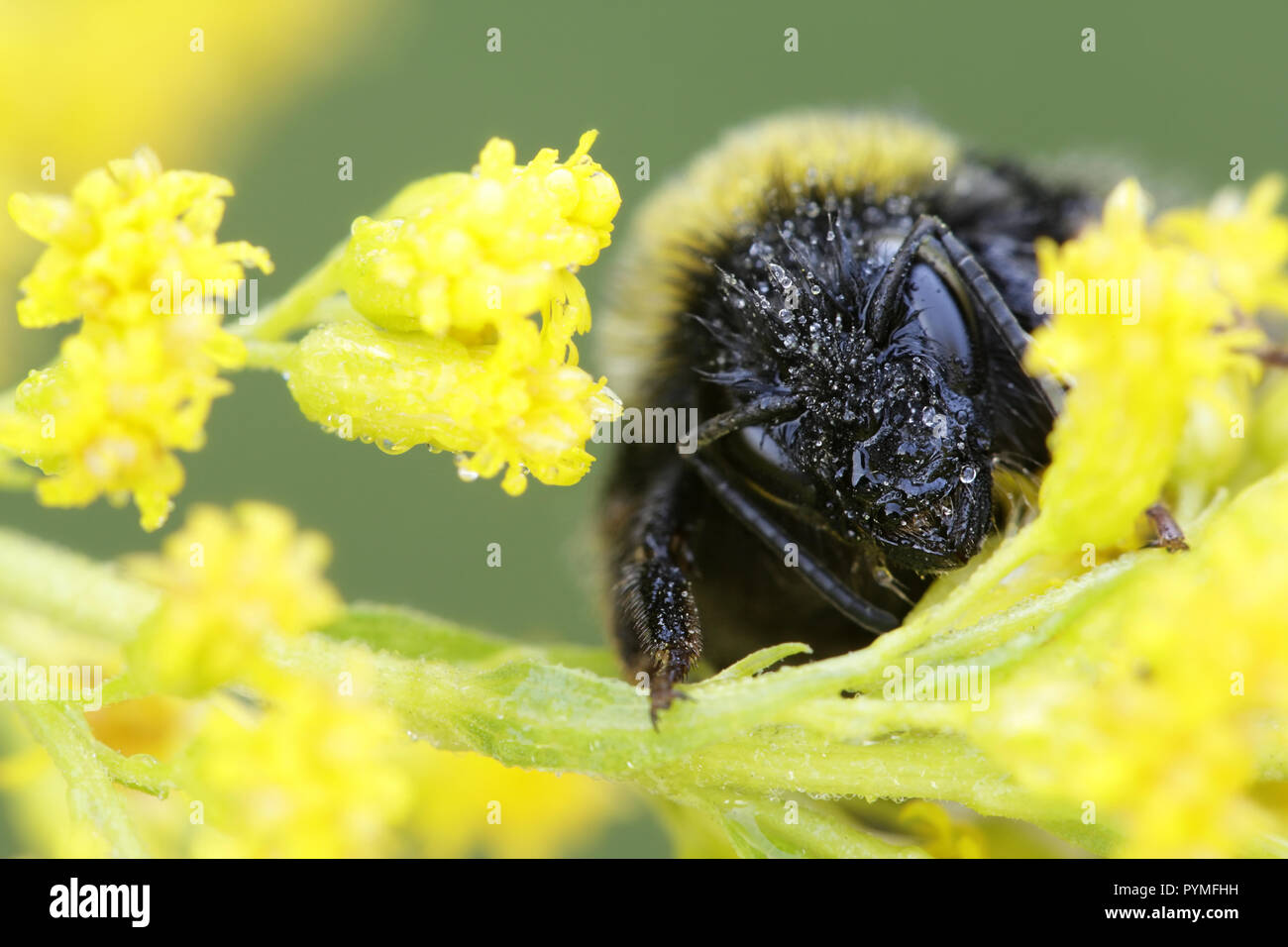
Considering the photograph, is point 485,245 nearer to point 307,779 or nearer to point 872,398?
point 872,398

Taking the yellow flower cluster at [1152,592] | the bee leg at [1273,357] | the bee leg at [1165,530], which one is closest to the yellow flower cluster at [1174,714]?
the yellow flower cluster at [1152,592]

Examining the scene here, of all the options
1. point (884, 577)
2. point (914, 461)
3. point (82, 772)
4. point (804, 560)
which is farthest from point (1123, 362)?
point (82, 772)

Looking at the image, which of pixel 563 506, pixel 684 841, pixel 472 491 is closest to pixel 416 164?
pixel 472 491

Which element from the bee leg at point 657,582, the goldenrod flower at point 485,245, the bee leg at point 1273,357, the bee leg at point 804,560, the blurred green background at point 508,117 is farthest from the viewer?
the blurred green background at point 508,117

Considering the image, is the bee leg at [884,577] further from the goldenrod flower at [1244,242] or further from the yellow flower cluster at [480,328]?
the goldenrod flower at [1244,242]

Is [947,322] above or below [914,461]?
above
